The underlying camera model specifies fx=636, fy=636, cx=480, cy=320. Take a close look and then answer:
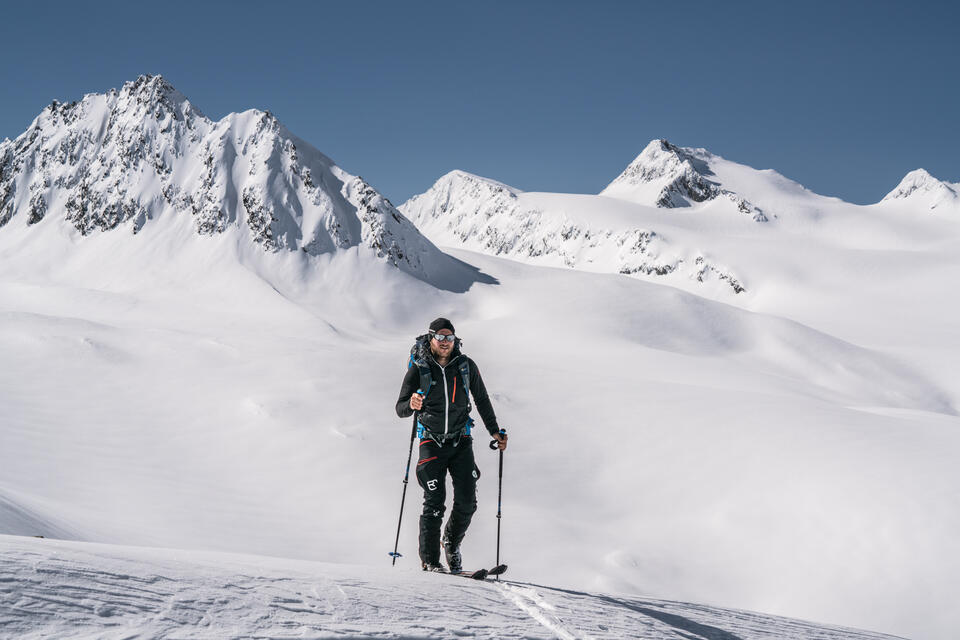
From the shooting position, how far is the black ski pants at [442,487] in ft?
19.6

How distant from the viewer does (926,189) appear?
135500mm

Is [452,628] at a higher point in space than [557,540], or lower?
lower

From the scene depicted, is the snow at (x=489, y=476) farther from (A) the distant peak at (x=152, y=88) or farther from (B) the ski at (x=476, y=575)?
(A) the distant peak at (x=152, y=88)

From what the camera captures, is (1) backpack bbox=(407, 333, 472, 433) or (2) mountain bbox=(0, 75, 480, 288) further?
(2) mountain bbox=(0, 75, 480, 288)

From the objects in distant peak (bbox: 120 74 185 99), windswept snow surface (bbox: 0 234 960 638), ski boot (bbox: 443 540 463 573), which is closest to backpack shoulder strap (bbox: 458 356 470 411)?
ski boot (bbox: 443 540 463 573)

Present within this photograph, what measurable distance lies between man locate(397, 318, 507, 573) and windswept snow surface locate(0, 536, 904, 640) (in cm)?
47

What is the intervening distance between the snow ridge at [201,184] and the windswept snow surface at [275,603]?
156ft

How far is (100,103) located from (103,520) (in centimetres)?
6889

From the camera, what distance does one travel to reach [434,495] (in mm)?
5992

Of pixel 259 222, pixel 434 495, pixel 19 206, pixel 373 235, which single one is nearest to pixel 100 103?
pixel 19 206

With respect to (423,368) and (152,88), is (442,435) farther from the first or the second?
(152,88)

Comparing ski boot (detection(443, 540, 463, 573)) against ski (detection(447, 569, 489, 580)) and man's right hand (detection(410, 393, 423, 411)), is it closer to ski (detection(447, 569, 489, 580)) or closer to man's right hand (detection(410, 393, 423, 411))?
ski (detection(447, 569, 489, 580))

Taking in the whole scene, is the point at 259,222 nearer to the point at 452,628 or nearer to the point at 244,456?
the point at 244,456

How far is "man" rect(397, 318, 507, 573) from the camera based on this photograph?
5977 mm
